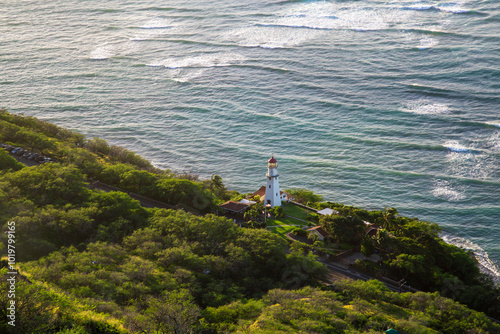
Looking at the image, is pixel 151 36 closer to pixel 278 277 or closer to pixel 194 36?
pixel 194 36

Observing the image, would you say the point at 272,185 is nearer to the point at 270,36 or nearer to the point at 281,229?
the point at 281,229

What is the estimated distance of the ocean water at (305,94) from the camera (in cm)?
6209

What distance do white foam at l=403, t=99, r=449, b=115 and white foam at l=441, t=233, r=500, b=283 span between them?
95.0 feet

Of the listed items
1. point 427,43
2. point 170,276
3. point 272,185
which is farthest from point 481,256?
point 427,43

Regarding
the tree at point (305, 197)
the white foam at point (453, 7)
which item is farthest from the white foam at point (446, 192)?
the white foam at point (453, 7)

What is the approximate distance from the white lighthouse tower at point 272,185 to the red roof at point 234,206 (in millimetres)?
3042

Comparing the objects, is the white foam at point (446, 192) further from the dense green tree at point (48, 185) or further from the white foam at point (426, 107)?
the dense green tree at point (48, 185)

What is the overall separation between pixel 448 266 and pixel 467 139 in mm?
32747

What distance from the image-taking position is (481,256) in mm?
47969

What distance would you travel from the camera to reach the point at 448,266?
4025 centimetres

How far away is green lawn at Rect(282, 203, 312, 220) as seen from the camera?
50.4 meters

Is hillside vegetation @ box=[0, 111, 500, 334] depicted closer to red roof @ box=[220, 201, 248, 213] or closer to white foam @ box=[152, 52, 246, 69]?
red roof @ box=[220, 201, 248, 213]

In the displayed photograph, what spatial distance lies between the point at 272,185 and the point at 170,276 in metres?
21.1

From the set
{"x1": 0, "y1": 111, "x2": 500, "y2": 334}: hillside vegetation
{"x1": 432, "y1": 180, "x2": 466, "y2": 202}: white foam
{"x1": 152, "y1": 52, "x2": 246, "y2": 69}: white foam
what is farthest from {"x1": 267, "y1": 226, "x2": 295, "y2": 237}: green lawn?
{"x1": 152, "y1": 52, "x2": 246, "y2": 69}: white foam
